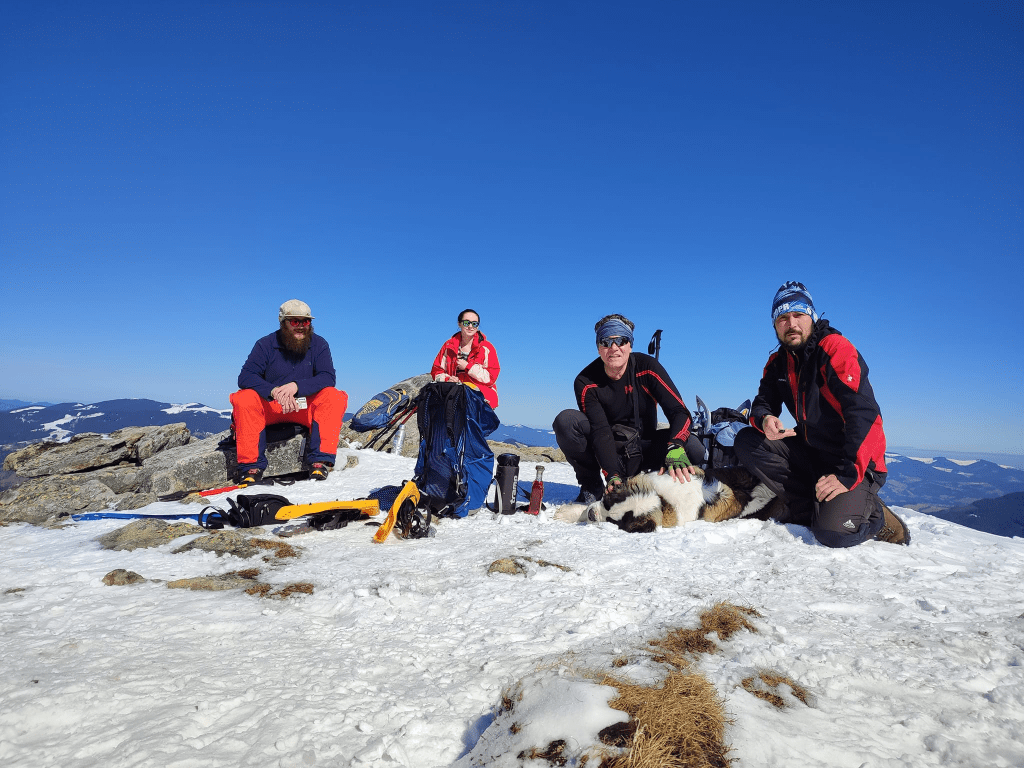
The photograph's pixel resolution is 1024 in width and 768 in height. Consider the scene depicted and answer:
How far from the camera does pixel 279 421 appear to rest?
6.61 metres

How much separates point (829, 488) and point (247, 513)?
451cm

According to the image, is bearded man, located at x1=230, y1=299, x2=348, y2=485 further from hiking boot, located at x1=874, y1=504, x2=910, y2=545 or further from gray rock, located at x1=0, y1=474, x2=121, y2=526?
hiking boot, located at x1=874, y1=504, x2=910, y2=545

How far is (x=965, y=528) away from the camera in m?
4.38

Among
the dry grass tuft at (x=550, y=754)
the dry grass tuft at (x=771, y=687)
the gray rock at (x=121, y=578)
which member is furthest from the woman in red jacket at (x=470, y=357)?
the dry grass tuft at (x=550, y=754)

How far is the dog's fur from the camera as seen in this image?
4.32 metres

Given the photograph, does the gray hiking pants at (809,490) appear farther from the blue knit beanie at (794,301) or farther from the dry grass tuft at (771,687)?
the dry grass tuft at (771,687)

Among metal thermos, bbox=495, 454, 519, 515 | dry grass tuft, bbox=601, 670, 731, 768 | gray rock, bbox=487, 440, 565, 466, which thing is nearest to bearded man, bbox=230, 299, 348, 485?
metal thermos, bbox=495, 454, 519, 515

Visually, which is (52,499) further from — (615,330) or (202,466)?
(615,330)

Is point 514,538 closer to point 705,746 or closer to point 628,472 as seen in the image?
point 628,472

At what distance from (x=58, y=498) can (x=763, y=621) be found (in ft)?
21.6

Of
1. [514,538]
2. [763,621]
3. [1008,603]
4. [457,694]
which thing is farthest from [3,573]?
[1008,603]

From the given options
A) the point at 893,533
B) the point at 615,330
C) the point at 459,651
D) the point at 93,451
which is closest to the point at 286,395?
the point at 93,451

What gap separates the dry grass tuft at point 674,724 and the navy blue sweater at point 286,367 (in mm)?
5625

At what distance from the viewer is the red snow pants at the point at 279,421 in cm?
591
